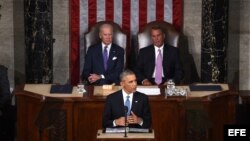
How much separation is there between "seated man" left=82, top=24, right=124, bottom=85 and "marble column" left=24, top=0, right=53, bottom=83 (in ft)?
A: 2.52

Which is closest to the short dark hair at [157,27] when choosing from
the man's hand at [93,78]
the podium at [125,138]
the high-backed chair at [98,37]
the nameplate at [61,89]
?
the high-backed chair at [98,37]

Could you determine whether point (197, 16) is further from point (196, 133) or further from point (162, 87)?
point (196, 133)

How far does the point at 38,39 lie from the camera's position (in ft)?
34.2

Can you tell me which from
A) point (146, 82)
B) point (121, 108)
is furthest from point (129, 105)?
point (146, 82)

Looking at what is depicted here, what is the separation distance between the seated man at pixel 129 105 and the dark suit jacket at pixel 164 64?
215 cm

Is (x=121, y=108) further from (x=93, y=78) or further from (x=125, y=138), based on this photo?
(x=93, y=78)

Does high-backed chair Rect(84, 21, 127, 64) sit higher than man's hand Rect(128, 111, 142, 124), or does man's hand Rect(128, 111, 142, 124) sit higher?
high-backed chair Rect(84, 21, 127, 64)

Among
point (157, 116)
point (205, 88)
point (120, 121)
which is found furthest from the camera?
point (205, 88)

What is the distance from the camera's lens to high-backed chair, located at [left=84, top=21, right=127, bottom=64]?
10328 mm

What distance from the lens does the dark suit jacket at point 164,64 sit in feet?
32.9

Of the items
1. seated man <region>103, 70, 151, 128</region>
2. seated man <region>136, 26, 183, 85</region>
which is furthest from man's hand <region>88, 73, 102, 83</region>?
seated man <region>103, 70, 151, 128</region>

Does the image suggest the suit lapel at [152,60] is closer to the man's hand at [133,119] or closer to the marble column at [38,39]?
the marble column at [38,39]

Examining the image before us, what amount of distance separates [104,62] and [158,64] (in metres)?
0.78

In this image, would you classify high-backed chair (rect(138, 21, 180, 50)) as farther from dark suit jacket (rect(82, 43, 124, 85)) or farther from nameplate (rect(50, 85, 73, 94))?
nameplate (rect(50, 85, 73, 94))
